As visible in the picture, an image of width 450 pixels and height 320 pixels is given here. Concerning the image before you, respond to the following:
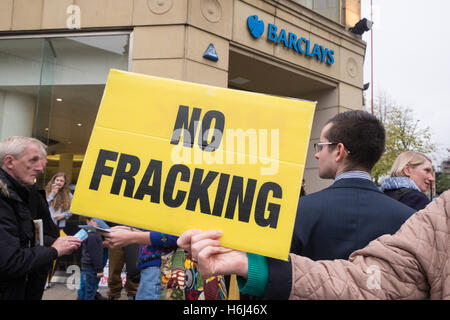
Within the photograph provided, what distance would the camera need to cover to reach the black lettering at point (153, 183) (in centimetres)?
124

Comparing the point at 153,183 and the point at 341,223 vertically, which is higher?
the point at 153,183

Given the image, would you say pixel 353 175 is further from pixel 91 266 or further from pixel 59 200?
pixel 59 200

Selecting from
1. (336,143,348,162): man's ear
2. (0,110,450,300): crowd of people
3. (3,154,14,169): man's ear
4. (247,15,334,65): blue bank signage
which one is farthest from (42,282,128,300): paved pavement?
(247,15,334,65): blue bank signage

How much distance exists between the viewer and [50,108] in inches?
300

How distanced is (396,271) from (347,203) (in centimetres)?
53

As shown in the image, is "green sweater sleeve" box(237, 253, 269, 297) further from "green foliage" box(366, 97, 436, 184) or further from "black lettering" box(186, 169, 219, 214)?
"green foliage" box(366, 97, 436, 184)

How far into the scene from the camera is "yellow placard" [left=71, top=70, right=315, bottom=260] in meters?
1.20

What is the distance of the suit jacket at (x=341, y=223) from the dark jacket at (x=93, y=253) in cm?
453

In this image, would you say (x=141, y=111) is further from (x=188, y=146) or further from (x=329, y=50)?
(x=329, y=50)

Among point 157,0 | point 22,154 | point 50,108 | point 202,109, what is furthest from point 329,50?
point 202,109

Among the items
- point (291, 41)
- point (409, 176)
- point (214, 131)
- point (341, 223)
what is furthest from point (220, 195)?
point (291, 41)

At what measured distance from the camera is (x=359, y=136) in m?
1.78

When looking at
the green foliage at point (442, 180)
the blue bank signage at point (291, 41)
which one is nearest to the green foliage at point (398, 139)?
the green foliage at point (442, 180)
